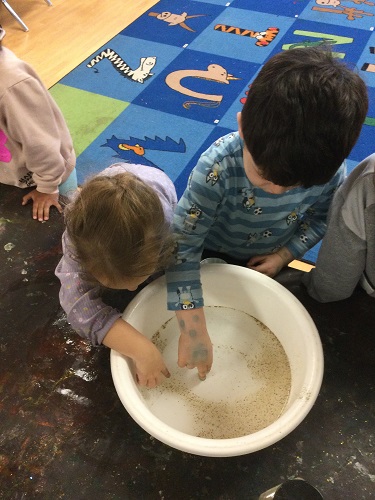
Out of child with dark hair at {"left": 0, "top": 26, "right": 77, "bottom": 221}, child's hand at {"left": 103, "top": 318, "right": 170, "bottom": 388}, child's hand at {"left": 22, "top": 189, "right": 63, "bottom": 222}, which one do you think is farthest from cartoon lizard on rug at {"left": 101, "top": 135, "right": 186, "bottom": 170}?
child's hand at {"left": 103, "top": 318, "right": 170, "bottom": 388}

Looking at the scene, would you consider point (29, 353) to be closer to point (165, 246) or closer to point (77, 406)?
point (77, 406)

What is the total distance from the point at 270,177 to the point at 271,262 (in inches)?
10.9

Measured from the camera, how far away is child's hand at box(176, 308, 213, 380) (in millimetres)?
774

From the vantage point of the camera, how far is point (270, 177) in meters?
0.66

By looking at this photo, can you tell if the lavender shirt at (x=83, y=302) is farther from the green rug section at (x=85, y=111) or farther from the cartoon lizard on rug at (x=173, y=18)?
the cartoon lizard on rug at (x=173, y=18)

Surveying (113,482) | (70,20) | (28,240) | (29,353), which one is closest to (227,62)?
(70,20)

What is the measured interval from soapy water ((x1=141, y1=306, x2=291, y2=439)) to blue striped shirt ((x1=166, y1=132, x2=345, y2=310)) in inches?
4.8

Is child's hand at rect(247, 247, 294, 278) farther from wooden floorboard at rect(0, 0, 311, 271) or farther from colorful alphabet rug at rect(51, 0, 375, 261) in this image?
wooden floorboard at rect(0, 0, 311, 271)

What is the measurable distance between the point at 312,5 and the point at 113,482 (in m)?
2.88

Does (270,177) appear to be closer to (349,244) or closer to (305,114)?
(305,114)

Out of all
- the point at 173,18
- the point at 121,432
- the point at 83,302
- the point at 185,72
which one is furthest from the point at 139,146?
the point at 121,432

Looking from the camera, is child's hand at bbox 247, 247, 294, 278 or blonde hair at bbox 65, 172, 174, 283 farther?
child's hand at bbox 247, 247, 294, 278

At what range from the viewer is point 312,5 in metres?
2.71

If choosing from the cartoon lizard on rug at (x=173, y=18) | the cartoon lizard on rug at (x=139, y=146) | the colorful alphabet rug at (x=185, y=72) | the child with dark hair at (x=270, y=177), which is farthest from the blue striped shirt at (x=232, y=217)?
the cartoon lizard on rug at (x=173, y=18)
